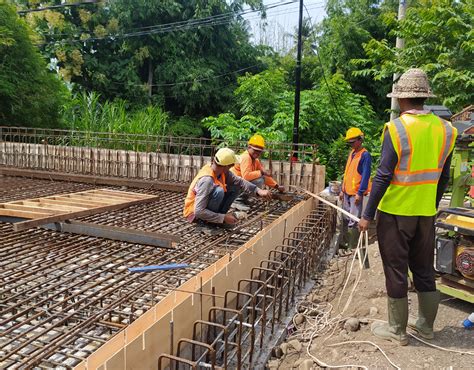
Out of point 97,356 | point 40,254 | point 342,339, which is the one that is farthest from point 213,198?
point 97,356

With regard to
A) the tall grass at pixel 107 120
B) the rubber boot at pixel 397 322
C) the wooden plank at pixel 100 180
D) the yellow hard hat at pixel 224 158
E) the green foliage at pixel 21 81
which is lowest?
the rubber boot at pixel 397 322

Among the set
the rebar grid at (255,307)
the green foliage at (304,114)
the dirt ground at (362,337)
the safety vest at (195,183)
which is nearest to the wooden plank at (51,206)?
the safety vest at (195,183)

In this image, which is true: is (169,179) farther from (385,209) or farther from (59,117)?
(59,117)

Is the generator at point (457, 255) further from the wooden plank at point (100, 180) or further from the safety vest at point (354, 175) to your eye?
the wooden plank at point (100, 180)

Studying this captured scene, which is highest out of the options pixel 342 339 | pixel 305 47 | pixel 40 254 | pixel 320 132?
pixel 305 47

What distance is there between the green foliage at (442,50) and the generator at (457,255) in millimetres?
4702

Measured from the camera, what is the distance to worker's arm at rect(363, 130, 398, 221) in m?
2.79

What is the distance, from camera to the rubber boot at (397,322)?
2.91 metres

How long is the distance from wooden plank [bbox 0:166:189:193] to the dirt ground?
11.4 feet

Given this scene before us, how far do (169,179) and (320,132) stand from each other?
5.83 m

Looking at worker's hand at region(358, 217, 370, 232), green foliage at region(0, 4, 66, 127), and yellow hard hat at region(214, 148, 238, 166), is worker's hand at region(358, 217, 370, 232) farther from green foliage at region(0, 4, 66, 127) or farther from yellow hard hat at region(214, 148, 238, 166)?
green foliage at region(0, 4, 66, 127)

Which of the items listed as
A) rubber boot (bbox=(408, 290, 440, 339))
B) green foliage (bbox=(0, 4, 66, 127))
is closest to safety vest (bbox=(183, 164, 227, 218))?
rubber boot (bbox=(408, 290, 440, 339))

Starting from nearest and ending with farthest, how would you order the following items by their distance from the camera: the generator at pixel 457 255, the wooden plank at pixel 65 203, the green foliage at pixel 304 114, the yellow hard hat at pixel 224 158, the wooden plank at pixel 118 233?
the generator at pixel 457 255, the wooden plank at pixel 118 233, the yellow hard hat at pixel 224 158, the wooden plank at pixel 65 203, the green foliage at pixel 304 114

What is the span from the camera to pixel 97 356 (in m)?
2.10
